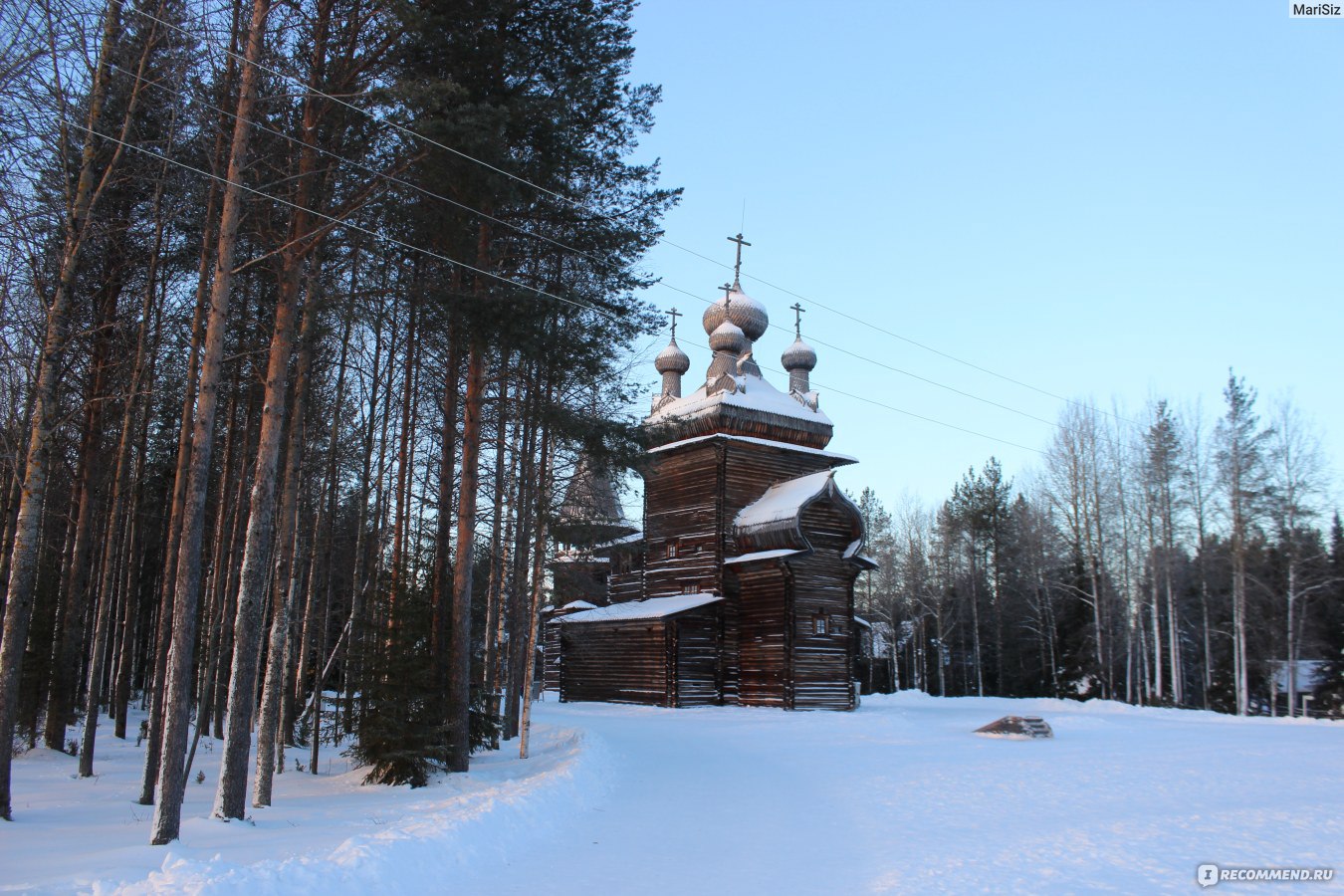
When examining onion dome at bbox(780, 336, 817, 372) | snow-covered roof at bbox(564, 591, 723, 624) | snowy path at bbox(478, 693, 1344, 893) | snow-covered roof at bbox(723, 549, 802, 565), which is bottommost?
snowy path at bbox(478, 693, 1344, 893)

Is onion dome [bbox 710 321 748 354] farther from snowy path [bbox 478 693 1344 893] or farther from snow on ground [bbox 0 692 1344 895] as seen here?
snow on ground [bbox 0 692 1344 895]

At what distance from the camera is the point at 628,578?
38.0 m

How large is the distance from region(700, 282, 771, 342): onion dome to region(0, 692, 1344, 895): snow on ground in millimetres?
20090

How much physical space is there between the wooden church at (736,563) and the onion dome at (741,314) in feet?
0.18

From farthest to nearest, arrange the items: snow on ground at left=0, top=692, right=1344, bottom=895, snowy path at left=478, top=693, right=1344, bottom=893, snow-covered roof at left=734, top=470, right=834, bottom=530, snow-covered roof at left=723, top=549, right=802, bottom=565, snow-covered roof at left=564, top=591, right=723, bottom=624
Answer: snow-covered roof at left=564, top=591, right=723, bottom=624, snow-covered roof at left=734, top=470, right=834, bottom=530, snow-covered roof at left=723, top=549, right=802, bottom=565, snowy path at left=478, top=693, right=1344, bottom=893, snow on ground at left=0, top=692, right=1344, bottom=895

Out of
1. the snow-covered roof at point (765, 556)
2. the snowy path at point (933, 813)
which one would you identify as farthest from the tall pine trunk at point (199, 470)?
the snow-covered roof at point (765, 556)

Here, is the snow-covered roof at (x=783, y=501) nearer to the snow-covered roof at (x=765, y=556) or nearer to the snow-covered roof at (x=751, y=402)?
the snow-covered roof at (x=765, y=556)

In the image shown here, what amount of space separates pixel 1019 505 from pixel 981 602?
613 cm

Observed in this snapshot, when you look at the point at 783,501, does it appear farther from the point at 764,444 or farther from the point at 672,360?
the point at 672,360

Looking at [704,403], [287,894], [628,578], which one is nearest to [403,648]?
[287,894]

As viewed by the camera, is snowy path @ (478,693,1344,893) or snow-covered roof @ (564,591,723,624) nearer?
snowy path @ (478,693,1344,893)

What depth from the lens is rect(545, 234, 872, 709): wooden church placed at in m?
29.2

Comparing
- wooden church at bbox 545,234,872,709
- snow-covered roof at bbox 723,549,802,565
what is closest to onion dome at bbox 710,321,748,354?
wooden church at bbox 545,234,872,709

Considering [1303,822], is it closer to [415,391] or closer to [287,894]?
[287,894]
